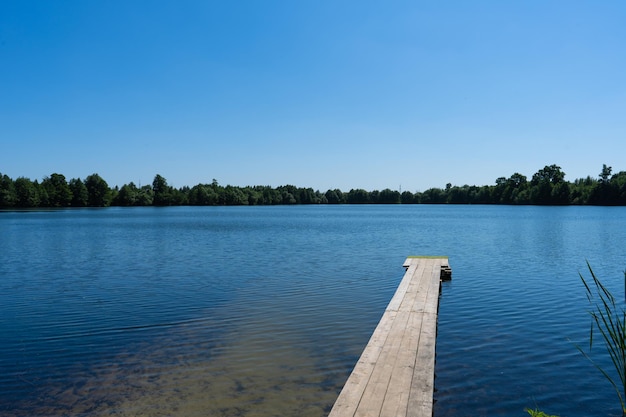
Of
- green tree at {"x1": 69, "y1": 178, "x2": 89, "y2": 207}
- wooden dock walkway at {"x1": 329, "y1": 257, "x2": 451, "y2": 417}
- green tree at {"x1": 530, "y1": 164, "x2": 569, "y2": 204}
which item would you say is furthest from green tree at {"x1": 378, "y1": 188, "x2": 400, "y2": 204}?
wooden dock walkway at {"x1": 329, "y1": 257, "x2": 451, "y2": 417}

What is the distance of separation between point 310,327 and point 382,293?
428 cm

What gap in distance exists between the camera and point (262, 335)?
30.5 ft

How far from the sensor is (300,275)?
16.8 meters

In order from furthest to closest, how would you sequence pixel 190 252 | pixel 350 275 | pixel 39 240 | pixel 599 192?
pixel 599 192, pixel 39 240, pixel 190 252, pixel 350 275

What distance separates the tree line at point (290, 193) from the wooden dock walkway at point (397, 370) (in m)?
113

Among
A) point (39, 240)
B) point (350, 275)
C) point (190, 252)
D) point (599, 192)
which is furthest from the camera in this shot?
point (599, 192)

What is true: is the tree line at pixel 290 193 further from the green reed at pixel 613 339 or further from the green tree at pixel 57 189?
the green reed at pixel 613 339

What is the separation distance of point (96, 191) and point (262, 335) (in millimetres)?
122030

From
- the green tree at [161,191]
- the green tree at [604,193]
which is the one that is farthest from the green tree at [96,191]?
the green tree at [604,193]

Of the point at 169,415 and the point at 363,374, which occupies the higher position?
the point at 363,374

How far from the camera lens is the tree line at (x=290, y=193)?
10431 centimetres

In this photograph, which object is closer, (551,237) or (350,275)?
(350,275)

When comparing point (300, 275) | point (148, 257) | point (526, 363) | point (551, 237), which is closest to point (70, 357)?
point (526, 363)

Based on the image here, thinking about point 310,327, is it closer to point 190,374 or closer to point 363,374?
point 190,374
